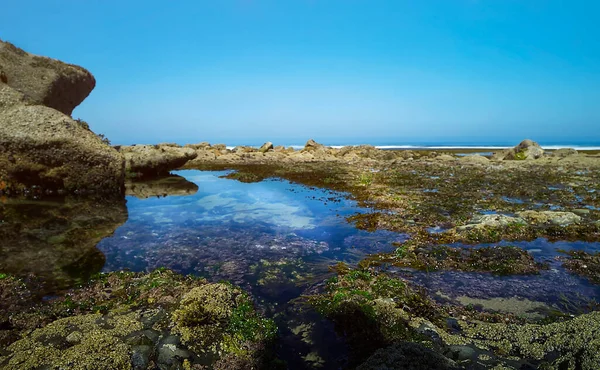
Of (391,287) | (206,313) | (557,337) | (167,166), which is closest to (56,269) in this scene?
(206,313)

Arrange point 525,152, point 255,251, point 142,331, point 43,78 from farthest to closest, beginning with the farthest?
point 525,152
point 43,78
point 255,251
point 142,331

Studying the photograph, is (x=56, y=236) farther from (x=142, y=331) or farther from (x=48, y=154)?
(x=48, y=154)

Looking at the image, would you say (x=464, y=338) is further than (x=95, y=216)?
No

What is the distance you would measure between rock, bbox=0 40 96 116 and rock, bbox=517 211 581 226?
2905 centimetres

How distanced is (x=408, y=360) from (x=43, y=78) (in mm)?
31378

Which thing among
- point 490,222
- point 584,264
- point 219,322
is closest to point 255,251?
point 219,322

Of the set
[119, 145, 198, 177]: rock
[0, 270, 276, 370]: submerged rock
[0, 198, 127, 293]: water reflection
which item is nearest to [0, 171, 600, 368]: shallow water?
[0, 198, 127, 293]: water reflection

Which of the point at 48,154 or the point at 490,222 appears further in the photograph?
the point at 48,154

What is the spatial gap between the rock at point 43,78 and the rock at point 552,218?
29.1 meters

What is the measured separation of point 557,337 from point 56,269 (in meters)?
11.2

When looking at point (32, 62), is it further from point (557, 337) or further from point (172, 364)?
point (557, 337)

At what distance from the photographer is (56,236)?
1076 cm

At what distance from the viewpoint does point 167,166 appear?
91.8 ft

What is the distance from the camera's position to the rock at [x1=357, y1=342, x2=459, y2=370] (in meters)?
3.88
